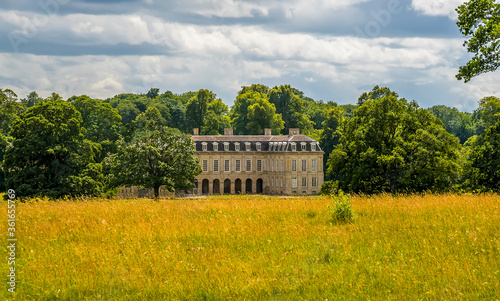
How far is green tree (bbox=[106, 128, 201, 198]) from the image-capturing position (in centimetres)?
4831

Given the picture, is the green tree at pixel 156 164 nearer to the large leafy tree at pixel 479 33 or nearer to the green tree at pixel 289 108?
the large leafy tree at pixel 479 33

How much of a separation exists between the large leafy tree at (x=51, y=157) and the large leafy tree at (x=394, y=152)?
1838 centimetres

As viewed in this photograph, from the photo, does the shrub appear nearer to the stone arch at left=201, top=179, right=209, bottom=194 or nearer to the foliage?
the stone arch at left=201, top=179, right=209, bottom=194

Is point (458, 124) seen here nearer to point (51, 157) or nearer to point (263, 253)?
point (51, 157)

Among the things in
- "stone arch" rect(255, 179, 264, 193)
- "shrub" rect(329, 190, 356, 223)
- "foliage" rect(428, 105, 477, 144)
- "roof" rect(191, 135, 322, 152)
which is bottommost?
"stone arch" rect(255, 179, 264, 193)

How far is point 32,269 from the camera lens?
10.2 metres

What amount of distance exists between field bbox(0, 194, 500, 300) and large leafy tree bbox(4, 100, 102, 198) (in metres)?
27.1

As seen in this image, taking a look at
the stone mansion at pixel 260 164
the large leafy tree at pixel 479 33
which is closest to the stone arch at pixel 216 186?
the stone mansion at pixel 260 164

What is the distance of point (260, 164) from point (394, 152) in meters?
48.6

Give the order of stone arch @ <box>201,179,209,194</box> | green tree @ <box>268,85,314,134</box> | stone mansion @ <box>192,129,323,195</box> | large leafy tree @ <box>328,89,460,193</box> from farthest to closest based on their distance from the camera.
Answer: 1. green tree @ <box>268,85,314,134</box>
2. stone arch @ <box>201,179,209,194</box>
3. stone mansion @ <box>192,129,323,195</box>
4. large leafy tree @ <box>328,89,460,193</box>

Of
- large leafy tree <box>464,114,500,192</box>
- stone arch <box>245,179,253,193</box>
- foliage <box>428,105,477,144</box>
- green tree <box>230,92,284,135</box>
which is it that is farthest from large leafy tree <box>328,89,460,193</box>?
foliage <box>428,105,477,144</box>

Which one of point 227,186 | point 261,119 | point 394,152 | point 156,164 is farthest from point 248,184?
point 394,152

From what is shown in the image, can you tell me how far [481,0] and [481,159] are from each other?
20634 millimetres

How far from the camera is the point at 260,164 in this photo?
275ft
